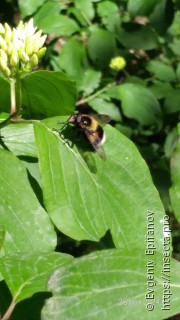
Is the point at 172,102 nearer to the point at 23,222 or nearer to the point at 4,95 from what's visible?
the point at 4,95

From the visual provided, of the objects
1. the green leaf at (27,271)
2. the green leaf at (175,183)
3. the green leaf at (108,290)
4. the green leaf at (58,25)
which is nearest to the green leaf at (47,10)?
the green leaf at (58,25)

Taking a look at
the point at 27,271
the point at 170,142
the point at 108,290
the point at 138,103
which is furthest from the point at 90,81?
the point at 108,290

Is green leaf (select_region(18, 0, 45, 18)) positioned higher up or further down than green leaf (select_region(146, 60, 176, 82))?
higher up

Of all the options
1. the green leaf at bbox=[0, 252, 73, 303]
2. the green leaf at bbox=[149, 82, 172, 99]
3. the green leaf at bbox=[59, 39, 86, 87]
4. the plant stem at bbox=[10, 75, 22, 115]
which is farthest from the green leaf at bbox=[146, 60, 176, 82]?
the green leaf at bbox=[0, 252, 73, 303]

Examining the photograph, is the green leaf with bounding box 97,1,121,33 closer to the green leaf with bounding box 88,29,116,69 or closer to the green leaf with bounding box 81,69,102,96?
the green leaf with bounding box 88,29,116,69

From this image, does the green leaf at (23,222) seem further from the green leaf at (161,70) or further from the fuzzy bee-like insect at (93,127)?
the green leaf at (161,70)
